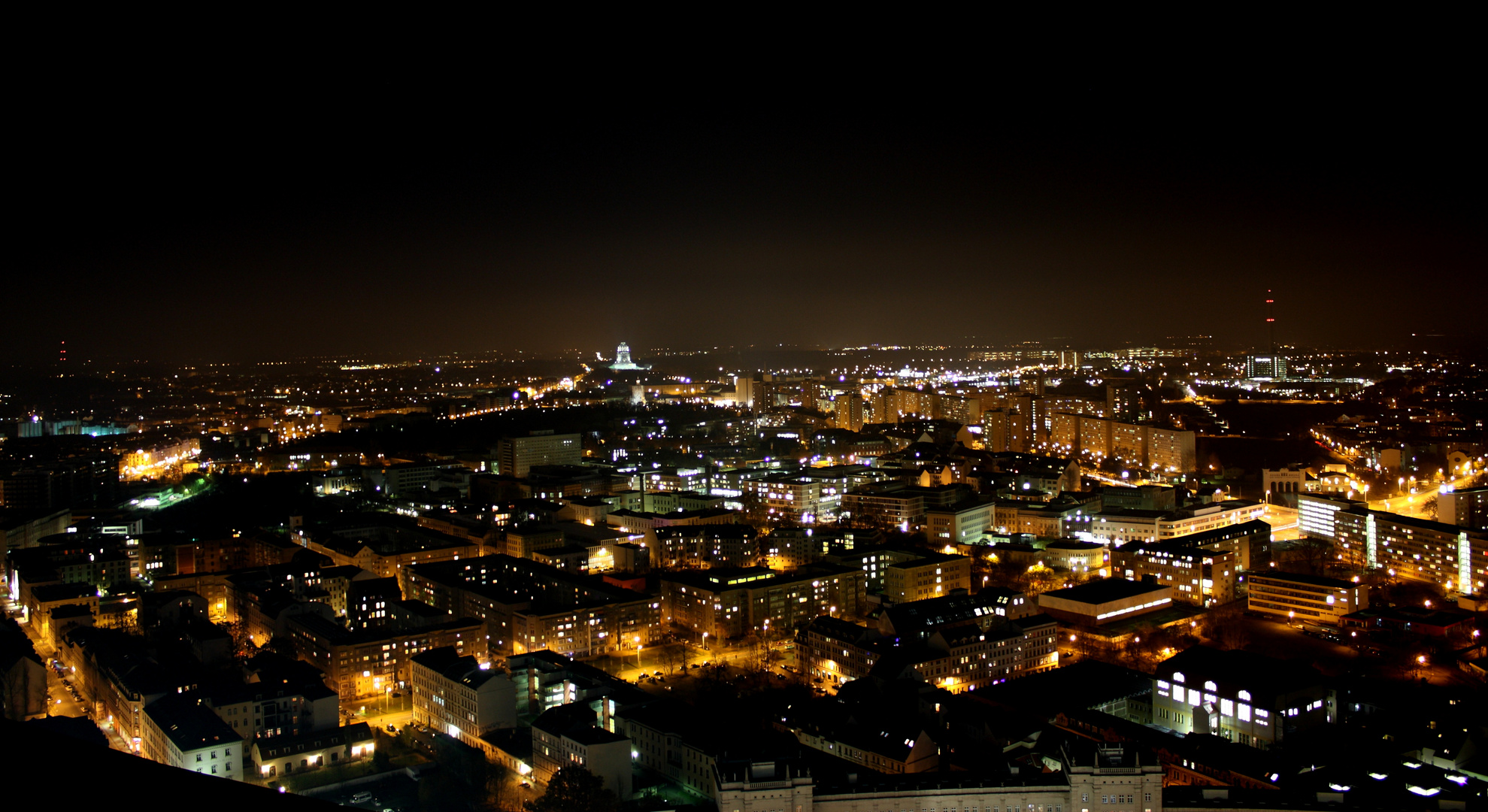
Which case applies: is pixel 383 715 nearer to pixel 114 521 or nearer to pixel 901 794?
pixel 901 794

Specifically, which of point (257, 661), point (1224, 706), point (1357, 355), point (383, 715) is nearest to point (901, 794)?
point (1224, 706)

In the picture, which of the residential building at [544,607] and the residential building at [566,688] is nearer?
the residential building at [566,688]

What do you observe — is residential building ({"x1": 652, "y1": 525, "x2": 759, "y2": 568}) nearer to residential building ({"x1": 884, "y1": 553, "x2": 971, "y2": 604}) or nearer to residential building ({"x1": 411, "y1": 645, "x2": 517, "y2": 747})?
residential building ({"x1": 884, "y1": 553, "x2": 971, "y2": 604})

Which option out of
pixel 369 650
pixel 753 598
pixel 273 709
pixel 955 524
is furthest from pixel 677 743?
pixel 955 524

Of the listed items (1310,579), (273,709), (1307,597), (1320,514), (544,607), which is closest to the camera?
(273,709)

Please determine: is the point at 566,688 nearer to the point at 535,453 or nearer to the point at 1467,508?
the point at 1467,508

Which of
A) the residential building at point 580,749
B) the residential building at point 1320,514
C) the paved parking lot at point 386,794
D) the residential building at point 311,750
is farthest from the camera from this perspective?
the residential building at point 1320,514

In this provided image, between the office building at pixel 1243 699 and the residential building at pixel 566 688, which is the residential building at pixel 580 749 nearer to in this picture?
the residential building at pixel 566 688

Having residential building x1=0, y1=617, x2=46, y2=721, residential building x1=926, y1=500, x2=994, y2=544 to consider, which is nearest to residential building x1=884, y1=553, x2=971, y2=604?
residential building x1=926, y1=500, x2=994, y2=544

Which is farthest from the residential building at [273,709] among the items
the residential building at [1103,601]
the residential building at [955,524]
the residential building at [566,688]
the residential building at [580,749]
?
the residential building at [955,524]
